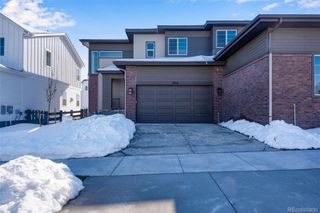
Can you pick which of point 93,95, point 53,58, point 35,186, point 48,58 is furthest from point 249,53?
point 53,58

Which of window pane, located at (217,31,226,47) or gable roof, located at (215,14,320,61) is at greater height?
window pane, located at (217,31,226,47)

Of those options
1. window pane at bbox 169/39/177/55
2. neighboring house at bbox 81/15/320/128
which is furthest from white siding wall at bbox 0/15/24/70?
window pane at bbox 169/39/177/55

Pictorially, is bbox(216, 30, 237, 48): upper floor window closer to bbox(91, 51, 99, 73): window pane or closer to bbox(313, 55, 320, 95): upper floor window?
bbox(313, 55, 320, 95): upper floor window

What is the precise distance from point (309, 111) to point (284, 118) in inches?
41.9

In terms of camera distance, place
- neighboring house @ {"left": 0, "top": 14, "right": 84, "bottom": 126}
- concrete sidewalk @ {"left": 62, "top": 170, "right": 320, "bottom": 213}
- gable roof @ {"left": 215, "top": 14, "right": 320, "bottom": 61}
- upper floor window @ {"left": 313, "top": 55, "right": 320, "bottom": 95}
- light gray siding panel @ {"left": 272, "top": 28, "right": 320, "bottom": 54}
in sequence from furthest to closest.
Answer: neighboring house @ {"left": 0, "top": 14, "right": 84, "bottom": 126}, upper floor window @ {"left": 313, "top": 55, "right": 320, "bottom": 95}, light gray siding panel @ {"left": 272, "top": 28, "right": 320, "bottom": 54}, gable roof @ {"left": 215, "top": 14, "right": 320, "bottom": 61}, concrete sidewalk @ {"left": 62, "top": 170, "right": 320, "bottom": 213}

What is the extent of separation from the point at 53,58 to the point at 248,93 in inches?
636

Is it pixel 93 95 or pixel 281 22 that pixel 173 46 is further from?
pixel 281 22

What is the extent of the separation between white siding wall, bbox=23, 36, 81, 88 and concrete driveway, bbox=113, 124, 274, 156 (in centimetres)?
1034

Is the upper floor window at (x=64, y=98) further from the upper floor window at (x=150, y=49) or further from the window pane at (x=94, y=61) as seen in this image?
the upper floor window at (x=150, y=49)

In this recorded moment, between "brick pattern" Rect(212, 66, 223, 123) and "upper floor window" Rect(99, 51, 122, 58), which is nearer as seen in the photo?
"brick pattern" Rect(212, 66, 223, 123)

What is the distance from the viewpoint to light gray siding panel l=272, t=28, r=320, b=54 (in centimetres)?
1064

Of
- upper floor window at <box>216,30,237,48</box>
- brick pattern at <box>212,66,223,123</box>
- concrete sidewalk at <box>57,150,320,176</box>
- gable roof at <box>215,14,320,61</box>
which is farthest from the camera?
upper floor window at <box>216,30,237,48</box>

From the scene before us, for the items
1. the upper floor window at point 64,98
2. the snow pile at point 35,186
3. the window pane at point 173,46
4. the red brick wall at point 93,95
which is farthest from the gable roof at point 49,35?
the snow pile at point 35,186

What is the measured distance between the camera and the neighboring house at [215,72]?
10664mm
